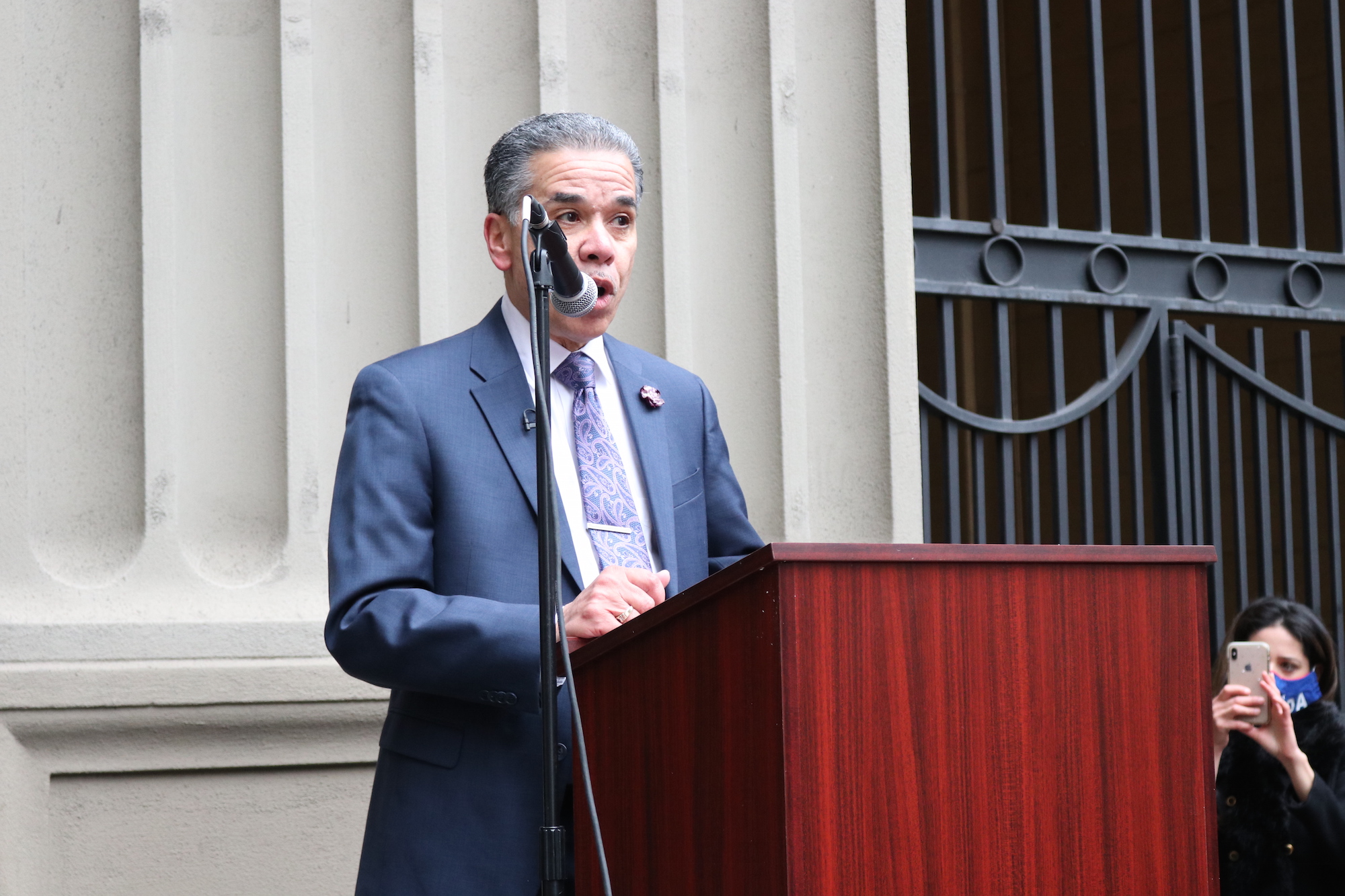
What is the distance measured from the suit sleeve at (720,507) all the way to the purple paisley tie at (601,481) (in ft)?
0.74

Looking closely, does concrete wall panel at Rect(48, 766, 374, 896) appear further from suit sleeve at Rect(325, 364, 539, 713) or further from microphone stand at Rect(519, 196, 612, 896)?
microphone stand at Rect(519, 196, 612, 896)

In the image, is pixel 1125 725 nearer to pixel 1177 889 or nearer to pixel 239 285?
pixel 1177 889

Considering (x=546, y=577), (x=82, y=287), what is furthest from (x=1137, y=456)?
(x=546, y=577)

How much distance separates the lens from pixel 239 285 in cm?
321

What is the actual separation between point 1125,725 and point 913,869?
28 centimetres

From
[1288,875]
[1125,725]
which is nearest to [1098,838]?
[1125,725]

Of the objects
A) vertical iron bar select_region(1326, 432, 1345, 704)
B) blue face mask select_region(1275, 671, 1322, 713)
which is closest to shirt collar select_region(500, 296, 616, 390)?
blue face mask select_region(1275, 671, 1322, 713)

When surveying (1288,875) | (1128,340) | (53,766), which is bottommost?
(1288,875)

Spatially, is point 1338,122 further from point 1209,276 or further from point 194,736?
point 194,736

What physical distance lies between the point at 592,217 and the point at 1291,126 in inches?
111

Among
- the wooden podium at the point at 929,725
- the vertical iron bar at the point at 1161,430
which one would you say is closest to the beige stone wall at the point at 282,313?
the vertical iron bar at the point at 1161,430

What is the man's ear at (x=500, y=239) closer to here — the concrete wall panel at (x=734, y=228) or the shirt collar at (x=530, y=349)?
the shirt collar at (x=530, y=349)

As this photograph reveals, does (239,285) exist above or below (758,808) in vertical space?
above

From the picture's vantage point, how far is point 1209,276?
13.4 ft
